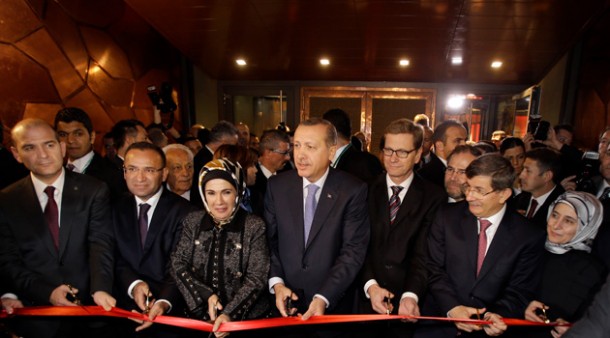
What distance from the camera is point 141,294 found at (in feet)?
7.10

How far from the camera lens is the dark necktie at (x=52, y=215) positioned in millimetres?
2252

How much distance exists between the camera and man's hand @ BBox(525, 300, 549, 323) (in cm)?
195

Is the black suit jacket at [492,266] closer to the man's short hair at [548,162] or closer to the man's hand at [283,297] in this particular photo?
the man's hand at [283,297]

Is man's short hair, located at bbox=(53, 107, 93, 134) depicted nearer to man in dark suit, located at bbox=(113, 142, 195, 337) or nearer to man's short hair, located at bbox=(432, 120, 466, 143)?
man in dark suit, located at bbox=(113, 142, 195, 337)

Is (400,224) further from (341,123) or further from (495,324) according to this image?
(341,123)

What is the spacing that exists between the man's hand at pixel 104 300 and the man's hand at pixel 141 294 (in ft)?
0.42

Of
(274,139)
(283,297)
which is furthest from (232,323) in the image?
(274,139)

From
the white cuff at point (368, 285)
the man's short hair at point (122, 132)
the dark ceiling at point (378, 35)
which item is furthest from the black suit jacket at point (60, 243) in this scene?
the dark ceiling at point (378, 35)

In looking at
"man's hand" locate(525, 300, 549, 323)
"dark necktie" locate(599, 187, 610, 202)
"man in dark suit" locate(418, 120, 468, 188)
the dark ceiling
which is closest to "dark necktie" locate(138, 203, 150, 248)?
"man's hand" locate(525, 300, 549, 323)

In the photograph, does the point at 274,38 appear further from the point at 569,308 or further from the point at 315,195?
the point at 569,308

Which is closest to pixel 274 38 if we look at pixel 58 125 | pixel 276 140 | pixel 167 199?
pixel 276 140

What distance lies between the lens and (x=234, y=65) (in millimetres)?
9414

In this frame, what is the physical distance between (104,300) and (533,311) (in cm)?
250

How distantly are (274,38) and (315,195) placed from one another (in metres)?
6.14
